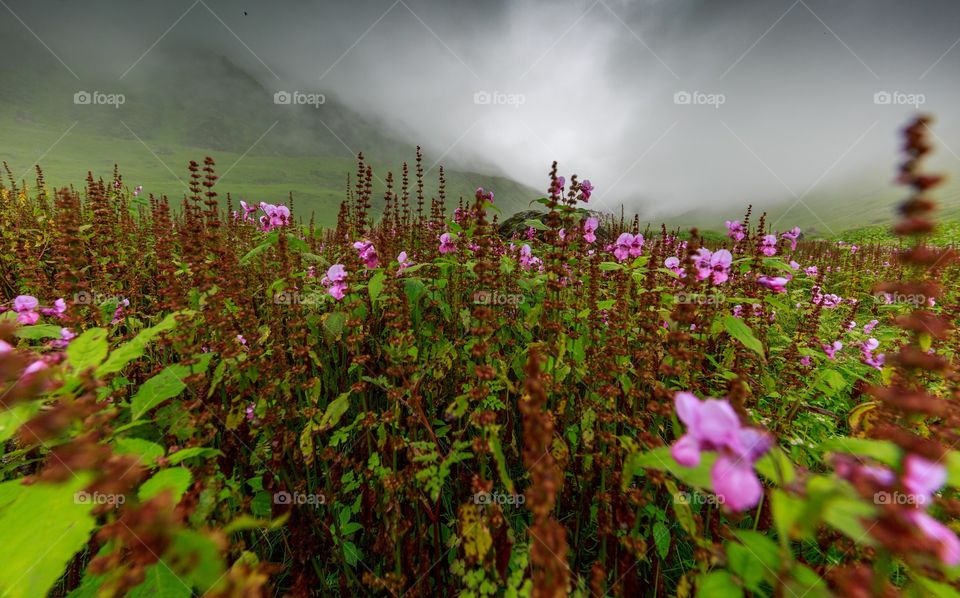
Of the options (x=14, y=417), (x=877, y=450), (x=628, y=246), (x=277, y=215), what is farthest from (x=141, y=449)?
(x=628, y=246)

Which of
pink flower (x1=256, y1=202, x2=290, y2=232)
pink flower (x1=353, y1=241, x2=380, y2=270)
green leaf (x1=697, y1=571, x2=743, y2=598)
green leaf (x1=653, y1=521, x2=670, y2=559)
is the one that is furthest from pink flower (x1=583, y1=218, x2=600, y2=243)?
pink flower (x1=256, y1=202, x2=290, y2=232)

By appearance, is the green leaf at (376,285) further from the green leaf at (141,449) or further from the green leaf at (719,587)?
the green leaf at (719,587)

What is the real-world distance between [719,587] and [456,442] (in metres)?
1.30

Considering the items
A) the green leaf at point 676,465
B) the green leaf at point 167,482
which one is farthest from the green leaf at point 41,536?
the green leaf at point 676,465

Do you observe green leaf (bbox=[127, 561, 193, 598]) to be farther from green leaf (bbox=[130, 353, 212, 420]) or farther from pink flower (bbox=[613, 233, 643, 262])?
pink flower (bbox=[613, 233, 643, 262])

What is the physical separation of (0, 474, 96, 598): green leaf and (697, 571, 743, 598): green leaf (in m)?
1.92

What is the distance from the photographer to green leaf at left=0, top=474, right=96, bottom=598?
1066mm

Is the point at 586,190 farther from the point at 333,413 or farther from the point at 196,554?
the point at 196,554

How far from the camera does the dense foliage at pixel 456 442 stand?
3.55 ft

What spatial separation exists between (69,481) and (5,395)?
0.32 metres

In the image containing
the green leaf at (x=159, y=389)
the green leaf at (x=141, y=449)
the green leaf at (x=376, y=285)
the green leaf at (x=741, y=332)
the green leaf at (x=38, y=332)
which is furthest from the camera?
the green leaf at (x=376, y=285)

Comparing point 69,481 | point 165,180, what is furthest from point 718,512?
point 165,180

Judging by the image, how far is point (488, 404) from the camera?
2480 millimetres

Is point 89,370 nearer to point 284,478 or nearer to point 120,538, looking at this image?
point 120,538
